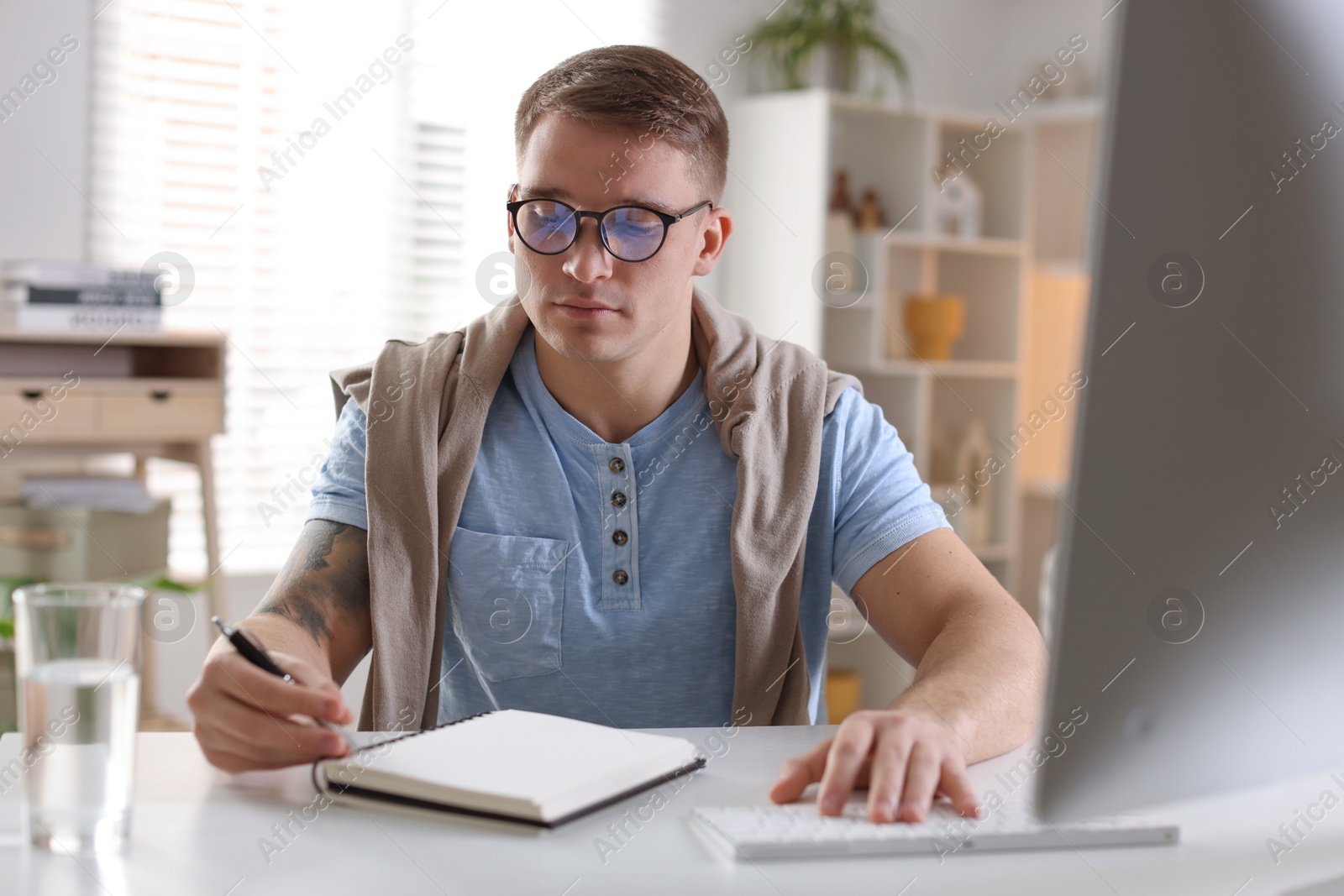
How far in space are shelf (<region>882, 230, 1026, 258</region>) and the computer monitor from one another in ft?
10.7

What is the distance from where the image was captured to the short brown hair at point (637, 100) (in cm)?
151

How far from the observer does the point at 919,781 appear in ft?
3.00

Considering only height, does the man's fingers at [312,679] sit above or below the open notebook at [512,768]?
above

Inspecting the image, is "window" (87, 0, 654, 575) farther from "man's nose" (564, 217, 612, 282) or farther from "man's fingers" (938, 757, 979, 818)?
"man's fingers" (938, 757, 979, 818)

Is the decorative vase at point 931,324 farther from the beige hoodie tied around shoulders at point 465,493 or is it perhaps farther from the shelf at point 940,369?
the beige hoodie tied around shoulders at point 465,493

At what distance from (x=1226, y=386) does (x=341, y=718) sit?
0.71 meters

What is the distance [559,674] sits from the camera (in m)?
1.51

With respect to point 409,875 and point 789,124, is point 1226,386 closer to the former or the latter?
point 409,875

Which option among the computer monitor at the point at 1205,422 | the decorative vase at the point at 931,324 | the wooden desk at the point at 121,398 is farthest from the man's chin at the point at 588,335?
the decorative vase at the point at 931,324

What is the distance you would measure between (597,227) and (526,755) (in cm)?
73

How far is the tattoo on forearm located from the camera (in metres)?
1.35

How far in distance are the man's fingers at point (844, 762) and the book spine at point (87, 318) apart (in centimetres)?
228

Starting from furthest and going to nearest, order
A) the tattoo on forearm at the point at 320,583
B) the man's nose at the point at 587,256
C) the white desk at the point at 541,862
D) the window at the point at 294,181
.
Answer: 1. the window at the point at 294,181
2. the man's nose at the point at 587,256
3. the tattoo on forearm at the point at 320,583
4. the white desk at the point at 541,862

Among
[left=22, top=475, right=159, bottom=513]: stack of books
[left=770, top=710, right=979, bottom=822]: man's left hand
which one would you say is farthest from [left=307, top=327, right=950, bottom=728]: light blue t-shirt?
[left=22, top=475, right=159, bottom=513]: stack of books
